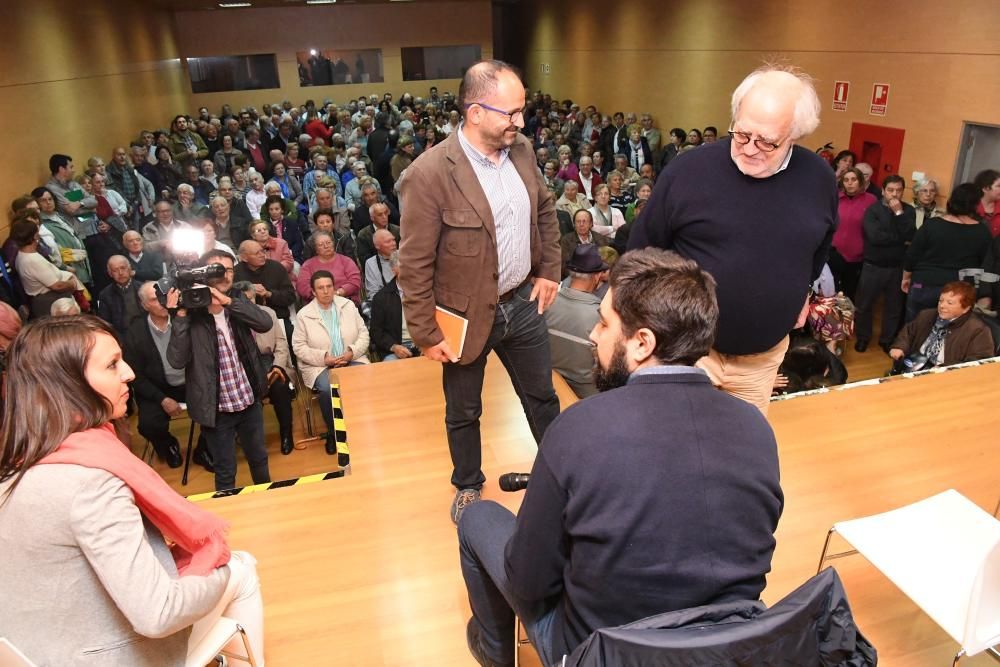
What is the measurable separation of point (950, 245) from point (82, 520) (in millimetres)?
5490

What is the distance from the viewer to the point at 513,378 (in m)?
2.52

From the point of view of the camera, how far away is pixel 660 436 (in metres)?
1.17

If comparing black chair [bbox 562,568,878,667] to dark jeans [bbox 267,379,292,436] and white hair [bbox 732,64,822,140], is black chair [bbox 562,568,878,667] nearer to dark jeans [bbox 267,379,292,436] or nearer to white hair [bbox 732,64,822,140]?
white hair [bbox 732,64,822,140]

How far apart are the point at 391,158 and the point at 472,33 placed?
10.4 meters

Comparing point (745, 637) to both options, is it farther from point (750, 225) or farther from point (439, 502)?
point (439, 502)

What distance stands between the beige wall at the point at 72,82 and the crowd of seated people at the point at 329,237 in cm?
39

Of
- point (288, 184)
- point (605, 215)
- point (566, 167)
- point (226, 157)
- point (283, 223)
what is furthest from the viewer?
point (226, 157)

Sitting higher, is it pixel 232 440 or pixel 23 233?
pixel 23 233

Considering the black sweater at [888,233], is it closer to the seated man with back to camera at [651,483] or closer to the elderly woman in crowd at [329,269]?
the elderly woman in crowd at [329,269]

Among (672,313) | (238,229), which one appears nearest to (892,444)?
(672,313)

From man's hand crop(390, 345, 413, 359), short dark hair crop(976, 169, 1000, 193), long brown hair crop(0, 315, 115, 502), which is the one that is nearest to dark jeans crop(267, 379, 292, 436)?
man's hand crop(390, 345, 413, 359)

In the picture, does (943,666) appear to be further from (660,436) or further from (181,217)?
(181,217)

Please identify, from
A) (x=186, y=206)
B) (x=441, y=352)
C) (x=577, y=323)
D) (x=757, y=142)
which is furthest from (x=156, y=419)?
(x=757, y=142)

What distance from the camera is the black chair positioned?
1054 mm
